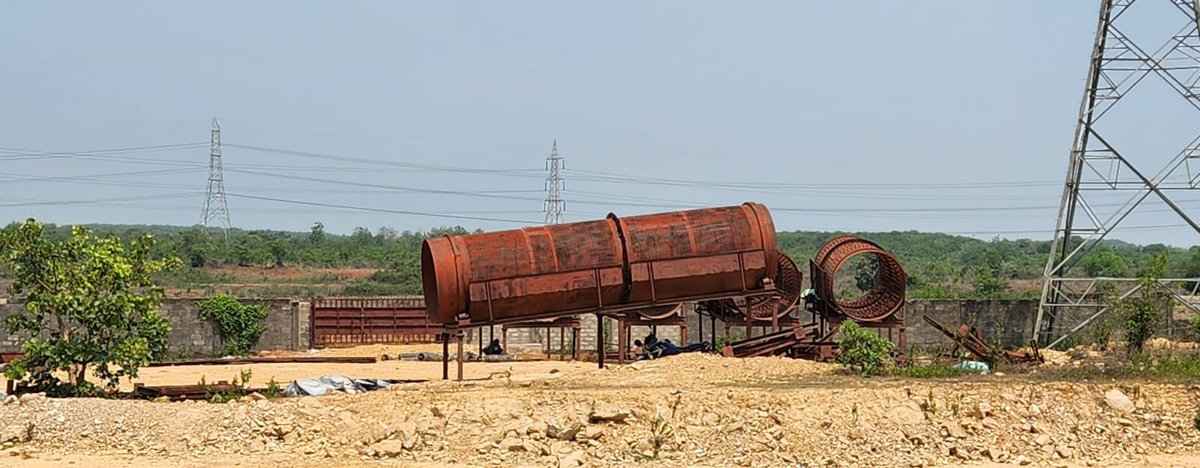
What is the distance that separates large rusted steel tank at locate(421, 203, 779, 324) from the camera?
20.4 m

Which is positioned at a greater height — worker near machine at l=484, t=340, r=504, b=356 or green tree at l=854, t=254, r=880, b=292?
green tree at l=854, t=254, r=880, b=292

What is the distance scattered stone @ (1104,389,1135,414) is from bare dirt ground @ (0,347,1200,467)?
0.02 m

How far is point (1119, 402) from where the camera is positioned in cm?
1639

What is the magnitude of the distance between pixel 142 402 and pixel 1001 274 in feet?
215

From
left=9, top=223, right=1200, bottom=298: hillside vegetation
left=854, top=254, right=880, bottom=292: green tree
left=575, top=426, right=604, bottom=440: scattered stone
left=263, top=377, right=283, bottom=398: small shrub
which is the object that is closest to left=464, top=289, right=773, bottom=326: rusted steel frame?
left=263, top=377, right=283, bottom=398: small shrub

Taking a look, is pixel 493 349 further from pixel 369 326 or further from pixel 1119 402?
pixel 1119 402

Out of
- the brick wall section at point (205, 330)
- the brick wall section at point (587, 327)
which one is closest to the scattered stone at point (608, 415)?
the brick wall section at point (587, 327)

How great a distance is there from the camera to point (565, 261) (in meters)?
20.6

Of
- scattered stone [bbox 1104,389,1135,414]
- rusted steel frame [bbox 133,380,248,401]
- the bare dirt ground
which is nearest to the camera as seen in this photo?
the bare dirt ground

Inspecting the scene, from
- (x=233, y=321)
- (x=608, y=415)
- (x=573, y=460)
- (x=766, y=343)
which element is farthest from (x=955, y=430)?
(x=233, y=321)

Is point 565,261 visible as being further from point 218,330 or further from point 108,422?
point 218,330

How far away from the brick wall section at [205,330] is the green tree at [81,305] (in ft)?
46.0

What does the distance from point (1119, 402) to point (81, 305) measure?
13.6 meters

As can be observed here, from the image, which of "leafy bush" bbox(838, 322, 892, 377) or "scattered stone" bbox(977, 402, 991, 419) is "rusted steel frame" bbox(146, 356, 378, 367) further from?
"scattered stone" bbox(977, 402, 991, 419)
